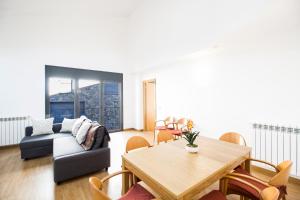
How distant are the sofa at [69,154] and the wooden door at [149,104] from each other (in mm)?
3246

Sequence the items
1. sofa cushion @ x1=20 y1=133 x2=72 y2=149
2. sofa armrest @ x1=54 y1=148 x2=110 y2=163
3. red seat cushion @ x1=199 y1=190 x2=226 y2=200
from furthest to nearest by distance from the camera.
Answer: sofa cushion @ x1=20 y1=133 x2=72 y2=149 → sofa armrest @ x1=54 y1=148 x2=110 y2=163 → red seat cushion @ x1=199 y1=190 x2=226 y2=200

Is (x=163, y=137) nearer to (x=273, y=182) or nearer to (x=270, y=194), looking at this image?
(x=273, y=182)

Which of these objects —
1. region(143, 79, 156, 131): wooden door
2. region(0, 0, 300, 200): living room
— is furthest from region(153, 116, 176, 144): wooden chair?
region(143, 79, 156, 131): wooden door

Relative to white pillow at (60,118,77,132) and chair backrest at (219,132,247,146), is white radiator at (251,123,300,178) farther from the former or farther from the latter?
white pillow at (60,118,77,132)

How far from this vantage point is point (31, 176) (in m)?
2.57

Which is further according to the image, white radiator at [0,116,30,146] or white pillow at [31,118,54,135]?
white radiator at [0,116,30,146]

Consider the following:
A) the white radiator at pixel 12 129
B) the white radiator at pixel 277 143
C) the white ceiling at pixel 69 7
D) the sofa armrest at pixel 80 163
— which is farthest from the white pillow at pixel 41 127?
the white radiator at pixel 277 143

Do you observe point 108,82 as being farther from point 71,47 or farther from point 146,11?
point 146,11

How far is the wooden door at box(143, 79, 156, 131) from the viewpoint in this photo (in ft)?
19.5

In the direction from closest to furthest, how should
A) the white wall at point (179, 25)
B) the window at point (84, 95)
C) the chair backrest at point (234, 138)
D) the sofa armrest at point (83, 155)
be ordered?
the chair backrest at point (234, 138), the sofa armrest at point (83, 155), the white wall at point (179, 25), the window at point (84, 95)

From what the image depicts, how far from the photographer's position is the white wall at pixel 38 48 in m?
3.90

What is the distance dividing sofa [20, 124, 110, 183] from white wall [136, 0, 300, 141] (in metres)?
2.58

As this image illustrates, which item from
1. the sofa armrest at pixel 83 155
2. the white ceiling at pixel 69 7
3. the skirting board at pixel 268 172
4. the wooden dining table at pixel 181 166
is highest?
the white ceiling at pixel 69 7

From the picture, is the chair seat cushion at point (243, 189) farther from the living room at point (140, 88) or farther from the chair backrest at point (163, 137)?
the chair backrest at point (163, 137)
